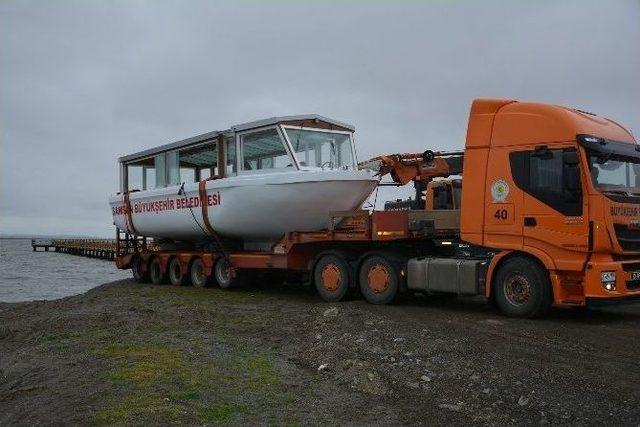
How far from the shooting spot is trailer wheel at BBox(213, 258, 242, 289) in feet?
49.6

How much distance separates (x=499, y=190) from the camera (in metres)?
9.84

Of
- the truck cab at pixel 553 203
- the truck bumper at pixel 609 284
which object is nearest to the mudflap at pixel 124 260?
the truck cab at pixel 553 203

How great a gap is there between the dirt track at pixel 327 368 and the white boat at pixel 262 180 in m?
2.77

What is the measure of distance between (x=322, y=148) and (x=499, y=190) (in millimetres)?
4657

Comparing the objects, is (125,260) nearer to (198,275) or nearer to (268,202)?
(198,275)

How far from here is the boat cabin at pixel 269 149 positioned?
13.0 metres

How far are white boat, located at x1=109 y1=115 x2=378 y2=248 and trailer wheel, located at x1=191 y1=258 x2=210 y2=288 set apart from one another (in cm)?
69

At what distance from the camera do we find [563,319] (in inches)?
368

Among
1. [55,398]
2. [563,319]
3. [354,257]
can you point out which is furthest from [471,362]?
[354,257]

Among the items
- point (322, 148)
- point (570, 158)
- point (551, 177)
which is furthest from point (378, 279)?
point (570, 158)

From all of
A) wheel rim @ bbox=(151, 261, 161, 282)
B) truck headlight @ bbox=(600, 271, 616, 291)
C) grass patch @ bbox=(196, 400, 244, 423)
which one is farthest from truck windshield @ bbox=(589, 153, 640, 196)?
wheel rim @ bbox=(151, 261, 161, 282)

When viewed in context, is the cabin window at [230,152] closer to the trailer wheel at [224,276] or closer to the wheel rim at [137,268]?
the trailer wheel at [224,276]

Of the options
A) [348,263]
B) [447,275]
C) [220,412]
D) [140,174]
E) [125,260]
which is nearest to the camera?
[220,412]

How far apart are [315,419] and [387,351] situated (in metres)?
2.27
